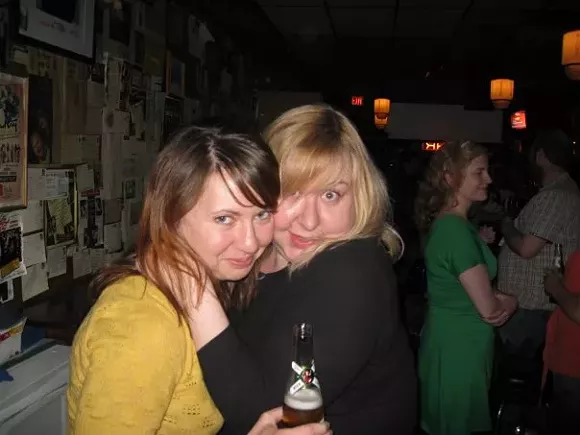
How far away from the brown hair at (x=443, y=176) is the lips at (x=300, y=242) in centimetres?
134

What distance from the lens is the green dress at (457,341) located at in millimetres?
2377

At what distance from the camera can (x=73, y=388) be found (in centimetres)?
105

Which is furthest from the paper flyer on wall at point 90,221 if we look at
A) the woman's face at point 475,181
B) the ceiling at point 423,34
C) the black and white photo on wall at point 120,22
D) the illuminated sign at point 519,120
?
the illuminated sign at point 519,120

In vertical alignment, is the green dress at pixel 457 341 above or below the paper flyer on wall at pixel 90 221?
below

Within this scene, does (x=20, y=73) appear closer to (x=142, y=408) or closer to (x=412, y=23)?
(x=142, y=408)

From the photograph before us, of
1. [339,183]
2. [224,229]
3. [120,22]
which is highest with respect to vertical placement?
[120,22]

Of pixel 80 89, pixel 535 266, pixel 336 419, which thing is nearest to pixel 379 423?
pixel 336 419

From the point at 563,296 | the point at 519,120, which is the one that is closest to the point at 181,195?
the point at 563,296

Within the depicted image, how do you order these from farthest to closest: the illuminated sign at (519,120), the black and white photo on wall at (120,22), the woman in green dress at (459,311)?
the illuminated sign at (519,120), the black and white photo on wall at (120,22), the woman in green dress at (459,311)

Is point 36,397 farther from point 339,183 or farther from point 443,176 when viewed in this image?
point 443,176

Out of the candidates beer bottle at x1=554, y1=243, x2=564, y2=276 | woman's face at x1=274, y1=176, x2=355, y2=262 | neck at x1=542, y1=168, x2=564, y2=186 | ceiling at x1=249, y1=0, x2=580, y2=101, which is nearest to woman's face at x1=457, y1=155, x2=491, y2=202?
beer bottle at x1=554, y1=243, x2=564, y2=276

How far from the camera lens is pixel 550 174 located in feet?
10.7

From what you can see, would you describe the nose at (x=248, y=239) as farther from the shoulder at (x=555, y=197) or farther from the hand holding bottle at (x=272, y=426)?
the shoulder at (x=555, y=197)

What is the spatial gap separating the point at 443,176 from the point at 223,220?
5.59 ft
